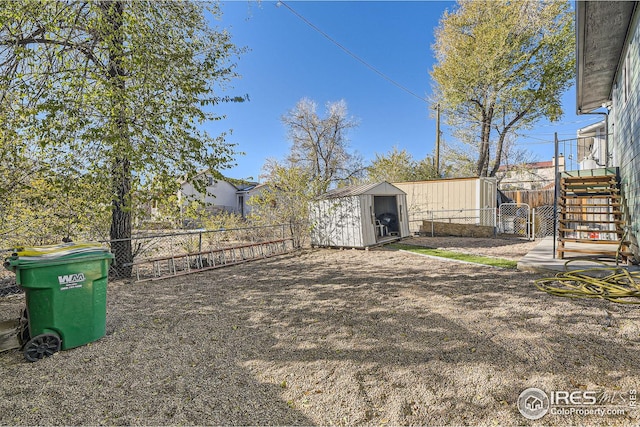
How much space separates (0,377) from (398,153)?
20.5m

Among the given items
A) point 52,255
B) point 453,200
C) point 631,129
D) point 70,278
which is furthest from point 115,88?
point 453,200

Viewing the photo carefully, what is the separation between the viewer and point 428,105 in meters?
18.7

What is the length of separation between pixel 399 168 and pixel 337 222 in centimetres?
1179

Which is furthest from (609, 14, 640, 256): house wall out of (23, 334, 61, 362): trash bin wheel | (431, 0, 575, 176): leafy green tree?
(431, 0, 575, 176): leafy green tree

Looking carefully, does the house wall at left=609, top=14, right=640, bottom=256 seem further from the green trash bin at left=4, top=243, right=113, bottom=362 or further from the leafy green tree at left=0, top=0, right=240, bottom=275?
the green trash bin at left=4, top=243, right=113, bottom=362

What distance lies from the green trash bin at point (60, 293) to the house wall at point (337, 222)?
7.16 meters

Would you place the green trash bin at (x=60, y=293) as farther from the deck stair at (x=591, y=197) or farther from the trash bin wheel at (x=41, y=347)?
the deck stair at (x=591, y=197)

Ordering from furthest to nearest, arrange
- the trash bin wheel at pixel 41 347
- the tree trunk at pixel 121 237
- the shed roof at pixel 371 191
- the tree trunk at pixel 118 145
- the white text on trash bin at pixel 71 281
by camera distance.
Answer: the shed roof at pixel 371 191 < the tree trunk at pixel 121 237 < the tree trunk at pixel 118 145 < the white text on trash bin at pixel 71 281 < the trash bin wheel at pixel 41 347

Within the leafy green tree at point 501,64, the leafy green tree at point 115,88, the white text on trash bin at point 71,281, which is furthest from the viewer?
the leafy green tree at point 501,64

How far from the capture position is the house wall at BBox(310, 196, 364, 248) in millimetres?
9406

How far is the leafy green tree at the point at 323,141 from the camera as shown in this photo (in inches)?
802

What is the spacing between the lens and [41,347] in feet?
8.81

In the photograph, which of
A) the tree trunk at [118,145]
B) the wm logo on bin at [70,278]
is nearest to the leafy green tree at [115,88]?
the tree trunk at [118,145]

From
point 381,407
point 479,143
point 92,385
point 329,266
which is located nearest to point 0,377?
point 92,385
